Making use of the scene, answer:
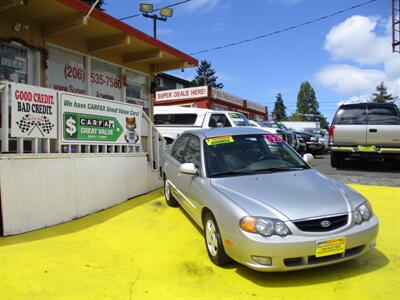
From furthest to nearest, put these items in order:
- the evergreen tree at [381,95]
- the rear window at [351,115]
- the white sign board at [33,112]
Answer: the evergreen tree at [381,95], the rear window at [351,115], the white sign board at [33,112]

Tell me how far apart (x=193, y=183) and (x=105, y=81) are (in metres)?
5.99

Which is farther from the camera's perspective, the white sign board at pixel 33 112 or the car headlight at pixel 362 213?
the white sign board at pixel 33 112

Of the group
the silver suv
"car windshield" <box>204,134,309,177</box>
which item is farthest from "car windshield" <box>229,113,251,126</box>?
"car windshield" <box>204,134,309,177</box>

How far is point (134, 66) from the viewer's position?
442 inches

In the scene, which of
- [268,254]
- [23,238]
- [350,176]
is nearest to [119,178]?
[23,238]

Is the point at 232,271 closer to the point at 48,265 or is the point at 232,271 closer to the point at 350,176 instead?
the point at 48,265

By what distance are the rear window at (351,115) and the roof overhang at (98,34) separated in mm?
4635

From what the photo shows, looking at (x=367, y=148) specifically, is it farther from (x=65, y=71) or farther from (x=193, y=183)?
(x=65, y=71)

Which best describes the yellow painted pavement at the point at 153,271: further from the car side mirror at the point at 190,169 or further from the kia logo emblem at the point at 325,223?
the car side mirror at the point at 190,169

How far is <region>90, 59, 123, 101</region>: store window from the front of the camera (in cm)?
976

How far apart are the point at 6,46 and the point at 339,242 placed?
23.0 feet

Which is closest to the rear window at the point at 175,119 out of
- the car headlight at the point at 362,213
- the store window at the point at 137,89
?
the store window at the point at 137,89

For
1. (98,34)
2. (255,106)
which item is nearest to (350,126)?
(98,34)

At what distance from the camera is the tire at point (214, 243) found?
4.14 m
